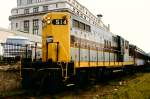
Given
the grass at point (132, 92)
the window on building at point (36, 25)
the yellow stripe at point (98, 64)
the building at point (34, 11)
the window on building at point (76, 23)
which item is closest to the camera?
the grass at point (132, 92)

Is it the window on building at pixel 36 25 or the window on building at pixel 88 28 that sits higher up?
the window on building at pixel 36 25

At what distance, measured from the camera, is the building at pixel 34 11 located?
64.3 meters

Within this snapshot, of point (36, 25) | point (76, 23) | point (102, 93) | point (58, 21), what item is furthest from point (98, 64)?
point (36, 25)

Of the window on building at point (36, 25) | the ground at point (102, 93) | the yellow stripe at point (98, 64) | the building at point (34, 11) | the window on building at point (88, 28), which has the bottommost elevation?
the ground at point (102, 93)

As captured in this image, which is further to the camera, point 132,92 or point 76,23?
point 76,23

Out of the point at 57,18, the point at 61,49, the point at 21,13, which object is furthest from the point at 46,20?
the point at 21,13

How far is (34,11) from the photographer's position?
6838cm

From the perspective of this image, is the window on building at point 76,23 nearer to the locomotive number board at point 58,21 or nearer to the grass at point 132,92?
the locomotive number board at point 58,21

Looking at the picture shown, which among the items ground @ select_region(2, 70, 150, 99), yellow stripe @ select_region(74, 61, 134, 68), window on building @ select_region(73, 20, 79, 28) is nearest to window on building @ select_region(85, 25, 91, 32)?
window on building @ select_region(73, 20, 79, 28)

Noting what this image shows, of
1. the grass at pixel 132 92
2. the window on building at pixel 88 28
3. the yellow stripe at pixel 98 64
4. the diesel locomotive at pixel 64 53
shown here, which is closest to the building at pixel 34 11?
the yellow stripe at pixel 98 64

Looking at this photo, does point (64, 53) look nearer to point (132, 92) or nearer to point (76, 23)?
point (76, 23)

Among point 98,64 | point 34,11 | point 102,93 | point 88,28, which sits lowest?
point 102,93

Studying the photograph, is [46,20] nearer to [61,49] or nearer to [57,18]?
[57,18]

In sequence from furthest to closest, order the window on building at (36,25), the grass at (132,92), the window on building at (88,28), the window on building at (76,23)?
the window on building at (36,25)
the window on building at (88,28)
the window on building at (76,23)
the grass at (132,92)
